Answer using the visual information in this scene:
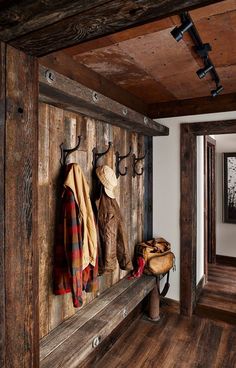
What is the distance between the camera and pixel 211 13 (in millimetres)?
1376

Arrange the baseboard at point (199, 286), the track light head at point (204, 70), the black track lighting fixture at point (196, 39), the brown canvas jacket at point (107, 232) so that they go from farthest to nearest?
the baseboard at point (199, 286) → the brown canvas jacket at point (107, 232) → the track light head at point (204, 70) → the black track lighting fixture at point (196, 39)

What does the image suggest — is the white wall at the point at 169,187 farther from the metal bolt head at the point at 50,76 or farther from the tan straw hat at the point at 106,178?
the metal bolt head at the point at 50,76

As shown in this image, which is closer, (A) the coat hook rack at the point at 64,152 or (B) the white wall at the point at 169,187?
(A) the coat hook rack at the point at 64,152

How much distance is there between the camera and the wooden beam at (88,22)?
30.1 inches

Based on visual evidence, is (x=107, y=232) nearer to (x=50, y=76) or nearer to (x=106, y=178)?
(x=106, y=178)

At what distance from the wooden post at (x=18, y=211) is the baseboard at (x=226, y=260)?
13.4ft

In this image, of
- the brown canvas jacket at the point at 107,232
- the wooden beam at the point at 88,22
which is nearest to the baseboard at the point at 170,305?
the brown canvas jacket at the point at 107,232

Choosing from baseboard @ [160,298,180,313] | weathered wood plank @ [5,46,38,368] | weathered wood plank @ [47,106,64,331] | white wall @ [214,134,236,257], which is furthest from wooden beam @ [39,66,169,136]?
white wall @ [214,134,236,257]

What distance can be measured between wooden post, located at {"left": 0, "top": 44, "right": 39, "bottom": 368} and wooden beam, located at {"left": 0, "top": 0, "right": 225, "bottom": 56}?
87 millimetres

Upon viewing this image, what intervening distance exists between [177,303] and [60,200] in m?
1.99

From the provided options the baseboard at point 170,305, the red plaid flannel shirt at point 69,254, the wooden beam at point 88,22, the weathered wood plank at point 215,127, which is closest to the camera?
the wooden beam at point 88,22

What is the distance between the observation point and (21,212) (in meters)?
1.04

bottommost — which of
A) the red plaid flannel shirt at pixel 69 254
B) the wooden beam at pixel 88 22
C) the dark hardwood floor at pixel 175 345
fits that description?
the dark hardwood floor at pixel 175 345

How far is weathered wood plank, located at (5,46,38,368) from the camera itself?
1003 mm
